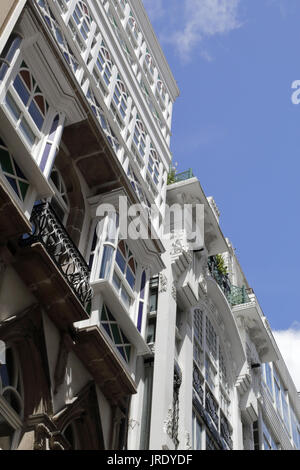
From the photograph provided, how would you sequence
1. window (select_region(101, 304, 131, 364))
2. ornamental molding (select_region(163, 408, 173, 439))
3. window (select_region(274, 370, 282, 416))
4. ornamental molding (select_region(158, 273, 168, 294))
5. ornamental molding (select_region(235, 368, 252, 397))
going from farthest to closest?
1. window (select_region(274, 370, 282, 416))
2. ornamental molding (select_region(235, 368, 252, 397))
3. ornamental molding (select_region(158, 273, 168, 294))
4. ornamental molding (select_region(163, 408, 173, 439))
5. window (select_region(101, 304, 131, 364))

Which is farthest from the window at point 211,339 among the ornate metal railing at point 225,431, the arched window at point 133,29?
the arched window at point 133,29

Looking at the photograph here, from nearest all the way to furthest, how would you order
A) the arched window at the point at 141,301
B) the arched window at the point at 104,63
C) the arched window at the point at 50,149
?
1. the arched window at the point at 50,149
2. the arched window at the point at 141,301
3. the arched window at the point at 104,63

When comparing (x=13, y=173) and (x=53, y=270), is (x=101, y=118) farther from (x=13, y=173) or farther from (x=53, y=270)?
(x=53, y=270)

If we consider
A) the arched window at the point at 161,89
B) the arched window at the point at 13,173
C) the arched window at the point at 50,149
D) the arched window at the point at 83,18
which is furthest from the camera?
the arched window at the point at 161,89

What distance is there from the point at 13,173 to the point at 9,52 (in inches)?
83.4

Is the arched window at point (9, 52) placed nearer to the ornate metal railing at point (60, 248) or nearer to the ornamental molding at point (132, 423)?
the ornate metal railing at point (60, 248)

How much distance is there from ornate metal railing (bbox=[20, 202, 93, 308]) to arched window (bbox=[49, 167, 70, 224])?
6.49 ft

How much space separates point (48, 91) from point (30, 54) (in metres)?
0.79

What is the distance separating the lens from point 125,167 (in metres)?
16.1

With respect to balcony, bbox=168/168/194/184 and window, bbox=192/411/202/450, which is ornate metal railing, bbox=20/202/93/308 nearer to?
window, bbox=192/411/202/450

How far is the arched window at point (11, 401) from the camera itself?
976 centimetres

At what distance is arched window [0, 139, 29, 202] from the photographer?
10500mm

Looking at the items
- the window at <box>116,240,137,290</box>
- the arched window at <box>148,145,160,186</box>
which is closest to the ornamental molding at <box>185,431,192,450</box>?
the window at <box>116,240,137,290</box>

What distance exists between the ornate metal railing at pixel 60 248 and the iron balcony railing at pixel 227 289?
38.9ft
